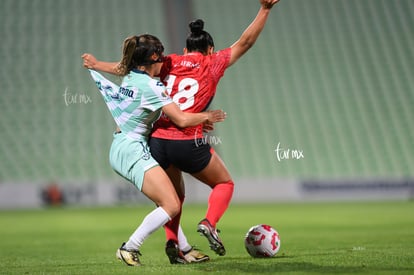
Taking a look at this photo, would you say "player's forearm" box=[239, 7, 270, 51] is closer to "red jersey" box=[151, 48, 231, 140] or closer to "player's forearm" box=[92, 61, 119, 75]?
"red jersey" box=[151, 48, 231, 140]

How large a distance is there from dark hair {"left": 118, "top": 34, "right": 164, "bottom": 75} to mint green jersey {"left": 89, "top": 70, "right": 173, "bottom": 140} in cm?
8

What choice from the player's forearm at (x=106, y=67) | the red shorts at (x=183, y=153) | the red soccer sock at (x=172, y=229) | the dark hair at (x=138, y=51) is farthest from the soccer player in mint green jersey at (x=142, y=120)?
the red soccer sock at (x=172, y=229)

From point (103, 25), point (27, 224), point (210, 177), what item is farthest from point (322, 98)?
point (210, 177)

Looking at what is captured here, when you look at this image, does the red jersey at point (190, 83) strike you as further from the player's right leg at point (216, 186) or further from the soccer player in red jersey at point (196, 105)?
the player's right leg at point (216, 186)

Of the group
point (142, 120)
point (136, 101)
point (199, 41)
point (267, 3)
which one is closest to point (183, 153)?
point (142, 120)

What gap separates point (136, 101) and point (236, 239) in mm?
4234

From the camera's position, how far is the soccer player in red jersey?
6402 mm

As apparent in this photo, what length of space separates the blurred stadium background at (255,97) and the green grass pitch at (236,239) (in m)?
1.36

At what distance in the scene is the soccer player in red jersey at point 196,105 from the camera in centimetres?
Answer: 640

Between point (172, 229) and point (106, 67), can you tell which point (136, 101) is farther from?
point (172, 229)

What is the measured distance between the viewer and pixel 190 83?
652 centimetres

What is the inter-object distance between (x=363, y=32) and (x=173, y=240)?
18.5m

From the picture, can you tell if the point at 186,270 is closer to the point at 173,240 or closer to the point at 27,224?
the point at 173,240

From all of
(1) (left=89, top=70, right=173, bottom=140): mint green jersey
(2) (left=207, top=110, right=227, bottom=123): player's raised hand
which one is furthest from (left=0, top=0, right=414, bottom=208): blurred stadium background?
(2) (left=207, top=110, right=227, bottom=123): player's raised hand
